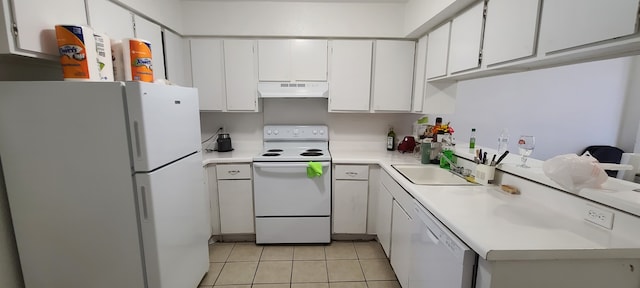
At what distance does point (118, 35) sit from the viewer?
160cm

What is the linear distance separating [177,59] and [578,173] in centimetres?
298

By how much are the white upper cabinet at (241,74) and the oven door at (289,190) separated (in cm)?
70

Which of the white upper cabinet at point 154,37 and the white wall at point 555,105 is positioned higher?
the white upper cabinet at point 154,37

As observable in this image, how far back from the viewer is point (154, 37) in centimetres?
199

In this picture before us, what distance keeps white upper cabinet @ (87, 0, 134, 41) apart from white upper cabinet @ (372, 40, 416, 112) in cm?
209

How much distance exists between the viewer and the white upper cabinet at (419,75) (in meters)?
2.34

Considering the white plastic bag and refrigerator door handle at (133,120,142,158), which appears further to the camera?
refrigerator door handle at (133,120,142,158)

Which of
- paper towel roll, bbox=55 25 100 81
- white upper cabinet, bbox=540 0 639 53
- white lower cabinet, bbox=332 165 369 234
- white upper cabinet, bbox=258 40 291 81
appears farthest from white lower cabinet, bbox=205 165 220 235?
Answer: white upper cabinet, bbox=540 0 639 53

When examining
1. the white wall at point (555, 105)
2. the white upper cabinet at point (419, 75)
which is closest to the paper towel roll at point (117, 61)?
the white upper cabinet at point (419, 75)

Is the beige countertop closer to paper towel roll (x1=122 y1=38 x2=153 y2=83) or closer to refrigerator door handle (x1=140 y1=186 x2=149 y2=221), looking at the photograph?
refrigerator door handle (x1=140 y1=186 x2=149 y2=221)

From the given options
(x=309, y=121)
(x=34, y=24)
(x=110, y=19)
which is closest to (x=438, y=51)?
(x=309, y=121)

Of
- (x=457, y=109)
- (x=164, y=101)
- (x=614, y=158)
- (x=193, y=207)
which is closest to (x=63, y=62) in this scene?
(x=164, y=101)

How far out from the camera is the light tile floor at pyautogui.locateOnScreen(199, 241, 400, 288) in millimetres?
1958

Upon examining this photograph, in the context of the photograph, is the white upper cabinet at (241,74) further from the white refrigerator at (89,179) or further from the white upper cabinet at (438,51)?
the white upper cabinet at (438,51)
